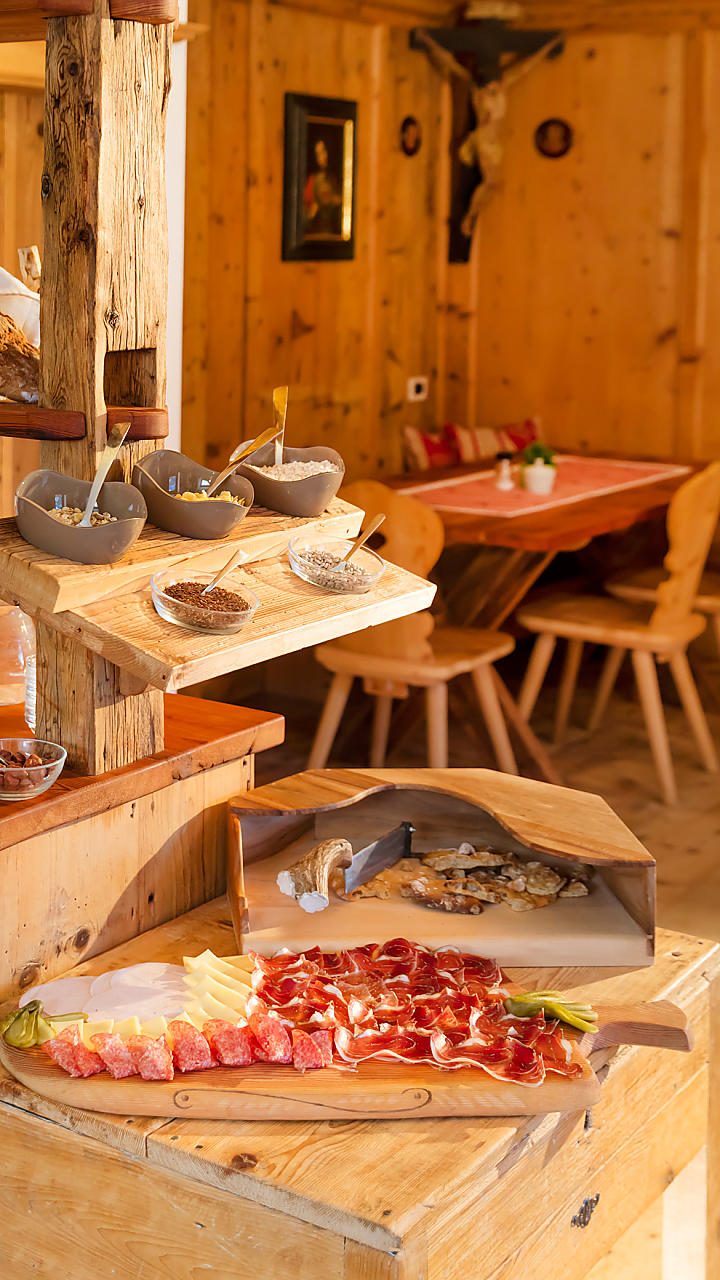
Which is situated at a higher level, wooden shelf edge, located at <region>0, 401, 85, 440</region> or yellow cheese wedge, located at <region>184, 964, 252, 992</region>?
wooden shelf edge, located at <region>0, 401, 85, 440</region>

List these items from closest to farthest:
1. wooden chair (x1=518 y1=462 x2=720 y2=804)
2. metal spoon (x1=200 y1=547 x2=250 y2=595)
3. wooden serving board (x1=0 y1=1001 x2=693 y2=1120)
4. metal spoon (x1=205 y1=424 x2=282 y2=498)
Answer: wooden serving board (x1=0 y1=1001 x2=693 y2=1120) < metal spoon (x1=200 y1=547 x2=250 y2=595) < metal spoon (x1=205 y1=424 x2=282 y2=498) < wooden chair (x1=518 y1=462 x2=720 y2=804)

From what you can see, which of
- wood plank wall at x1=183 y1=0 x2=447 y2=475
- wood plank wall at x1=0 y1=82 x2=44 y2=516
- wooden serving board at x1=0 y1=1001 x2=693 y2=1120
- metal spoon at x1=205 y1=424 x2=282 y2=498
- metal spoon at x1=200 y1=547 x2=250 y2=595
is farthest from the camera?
wood plank wall at x1=183 y1=0 x2=447 y2=475

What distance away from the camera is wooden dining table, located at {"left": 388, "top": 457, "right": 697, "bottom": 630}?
13.4 feet

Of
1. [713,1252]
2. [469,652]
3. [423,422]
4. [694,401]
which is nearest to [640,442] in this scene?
[694,401]

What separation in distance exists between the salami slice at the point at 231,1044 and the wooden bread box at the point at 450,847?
0.24m

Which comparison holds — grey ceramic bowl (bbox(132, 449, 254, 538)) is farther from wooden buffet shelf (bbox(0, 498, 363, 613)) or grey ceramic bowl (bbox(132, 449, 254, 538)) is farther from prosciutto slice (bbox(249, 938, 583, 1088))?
prosciutto slice (bbox(249, 938, 583, 1088))

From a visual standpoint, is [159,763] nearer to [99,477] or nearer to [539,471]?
[99,477]

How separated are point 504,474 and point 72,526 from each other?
340 centimetres

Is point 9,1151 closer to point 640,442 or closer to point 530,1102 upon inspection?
point 530,1102

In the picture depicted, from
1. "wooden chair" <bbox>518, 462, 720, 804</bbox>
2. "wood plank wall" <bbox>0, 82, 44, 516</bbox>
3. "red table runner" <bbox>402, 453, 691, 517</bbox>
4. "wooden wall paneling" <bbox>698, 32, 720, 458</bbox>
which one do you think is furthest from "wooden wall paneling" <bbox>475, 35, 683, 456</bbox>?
"wood plank wall" <bbox>0, 82, 44, 516</bbox>

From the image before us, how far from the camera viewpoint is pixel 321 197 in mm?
5195

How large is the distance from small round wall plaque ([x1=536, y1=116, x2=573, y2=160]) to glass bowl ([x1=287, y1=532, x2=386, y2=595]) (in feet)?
15.0

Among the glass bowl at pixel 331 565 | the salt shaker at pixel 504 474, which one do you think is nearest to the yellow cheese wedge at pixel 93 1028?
the glass bowl at pixel 331 565

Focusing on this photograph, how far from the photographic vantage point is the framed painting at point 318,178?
502 centimetres
